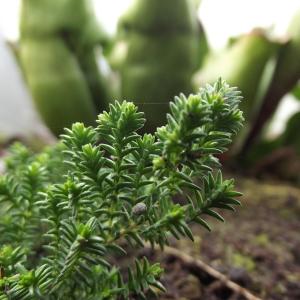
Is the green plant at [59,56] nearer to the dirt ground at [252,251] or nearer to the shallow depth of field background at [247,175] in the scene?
the shallow depth of field background at [247,175]

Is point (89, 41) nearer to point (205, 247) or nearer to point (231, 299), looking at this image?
point (205, 247)

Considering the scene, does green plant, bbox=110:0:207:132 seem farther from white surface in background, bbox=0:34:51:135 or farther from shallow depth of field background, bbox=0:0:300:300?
white surface in background, bbox=0:34:51:135

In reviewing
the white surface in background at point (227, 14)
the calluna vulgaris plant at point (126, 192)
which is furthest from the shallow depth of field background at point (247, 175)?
the calluna vulgaris plant at point (126, 192)

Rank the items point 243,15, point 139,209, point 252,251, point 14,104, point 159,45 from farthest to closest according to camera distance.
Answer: point 14,104 < point 243,15 < point 159,45 < point 252,251 < point 139,209

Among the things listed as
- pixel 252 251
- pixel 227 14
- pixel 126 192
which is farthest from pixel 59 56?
pixel 126 192

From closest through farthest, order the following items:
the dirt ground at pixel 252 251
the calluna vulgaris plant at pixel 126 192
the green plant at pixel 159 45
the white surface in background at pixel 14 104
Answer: the calluna vulgaris plant at pixel 126 192 < the dirt ground at pixel 252 251 < the green plant at pixel 159 45 < the white surface in background at pixel 14 104

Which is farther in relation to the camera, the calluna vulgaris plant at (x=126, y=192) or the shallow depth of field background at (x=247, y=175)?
the shallow depth of field background at (x=247, y=175)

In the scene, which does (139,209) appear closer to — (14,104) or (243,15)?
(243,15)

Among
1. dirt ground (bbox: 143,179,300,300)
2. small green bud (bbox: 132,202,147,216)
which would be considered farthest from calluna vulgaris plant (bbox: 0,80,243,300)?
dirt ground (bbox: 143,179,300,300)
